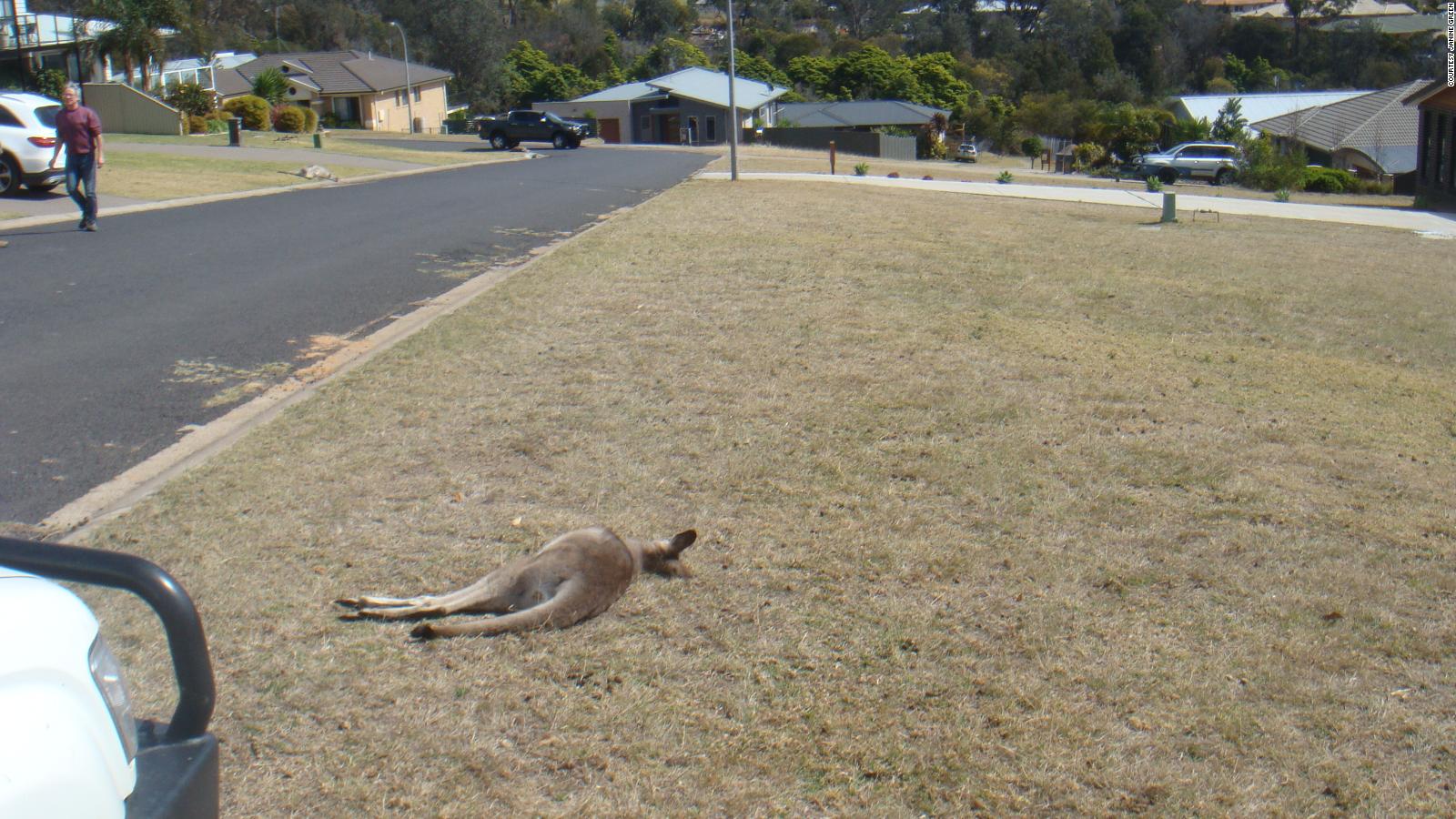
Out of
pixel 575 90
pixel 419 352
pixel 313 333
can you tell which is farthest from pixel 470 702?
pixel 575 90

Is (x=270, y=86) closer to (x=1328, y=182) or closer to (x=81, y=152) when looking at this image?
(x=1328, y=182)

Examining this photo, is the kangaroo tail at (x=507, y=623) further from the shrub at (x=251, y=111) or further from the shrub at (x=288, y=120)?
the shrub at (x=251, y=111)

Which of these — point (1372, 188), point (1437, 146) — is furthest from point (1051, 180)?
point (1372, 188)

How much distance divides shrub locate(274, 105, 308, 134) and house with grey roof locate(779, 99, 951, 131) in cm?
2826

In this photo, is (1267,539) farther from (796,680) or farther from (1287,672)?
(796,680)

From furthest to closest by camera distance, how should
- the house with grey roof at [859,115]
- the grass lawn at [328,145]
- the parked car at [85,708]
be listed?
the house with grey roof at [859,115]
the grass lawn at [328,145]
the parked car at [85,708]

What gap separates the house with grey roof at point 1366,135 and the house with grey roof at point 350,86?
41.6m

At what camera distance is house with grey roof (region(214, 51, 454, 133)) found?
6212 centimetres

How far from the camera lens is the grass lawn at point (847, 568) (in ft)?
12.0

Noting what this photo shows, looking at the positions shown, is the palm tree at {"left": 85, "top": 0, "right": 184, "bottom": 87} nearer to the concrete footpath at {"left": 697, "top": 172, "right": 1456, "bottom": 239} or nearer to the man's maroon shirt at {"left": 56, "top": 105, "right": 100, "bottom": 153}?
the concrete footpath at {"left": 697, "top": 172, "right": 1456, "bottom": 239}

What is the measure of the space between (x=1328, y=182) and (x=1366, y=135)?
12.3 m

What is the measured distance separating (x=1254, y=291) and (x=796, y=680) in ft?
30.5

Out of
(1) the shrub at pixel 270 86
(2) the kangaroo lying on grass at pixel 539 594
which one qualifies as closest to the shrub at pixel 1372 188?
(2) the kangaroo lying on grass at pixel 539 594

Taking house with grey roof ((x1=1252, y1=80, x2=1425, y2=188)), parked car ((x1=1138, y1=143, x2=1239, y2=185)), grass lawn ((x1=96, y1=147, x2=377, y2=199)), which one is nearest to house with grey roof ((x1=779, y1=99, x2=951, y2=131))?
house with grey roof ((x1=1252, y1=80, x2=1425, y2=188))
